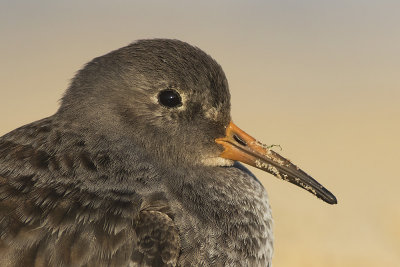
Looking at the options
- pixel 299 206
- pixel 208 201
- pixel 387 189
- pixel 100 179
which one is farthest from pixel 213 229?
pixel 387 189

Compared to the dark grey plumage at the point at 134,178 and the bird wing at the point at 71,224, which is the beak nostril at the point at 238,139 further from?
the bird wing at the point at 71,224

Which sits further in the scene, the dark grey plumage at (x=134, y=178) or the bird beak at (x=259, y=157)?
the bird beak at (x=259, y=157)

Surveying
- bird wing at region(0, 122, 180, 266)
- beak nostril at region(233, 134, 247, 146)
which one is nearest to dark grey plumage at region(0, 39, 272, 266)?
bird wing at region(0, 122, 180, 266)

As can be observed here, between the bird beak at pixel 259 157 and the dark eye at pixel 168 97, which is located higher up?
the dark eye at pixel 168 97

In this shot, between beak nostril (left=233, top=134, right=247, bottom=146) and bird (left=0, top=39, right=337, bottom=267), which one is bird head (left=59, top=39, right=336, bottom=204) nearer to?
bird (left=0, top=39, right=337, bottom=267)

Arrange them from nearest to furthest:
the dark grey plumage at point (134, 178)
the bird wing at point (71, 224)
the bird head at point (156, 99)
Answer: the bird wing at point (71, 224)
the dark grey plumage at point (134, 178)
the bird head at point (156, 99)

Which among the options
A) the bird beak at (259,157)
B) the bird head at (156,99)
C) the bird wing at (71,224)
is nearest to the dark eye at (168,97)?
the bird head at (156,99)

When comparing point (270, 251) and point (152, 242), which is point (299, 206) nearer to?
point (270, 251)
